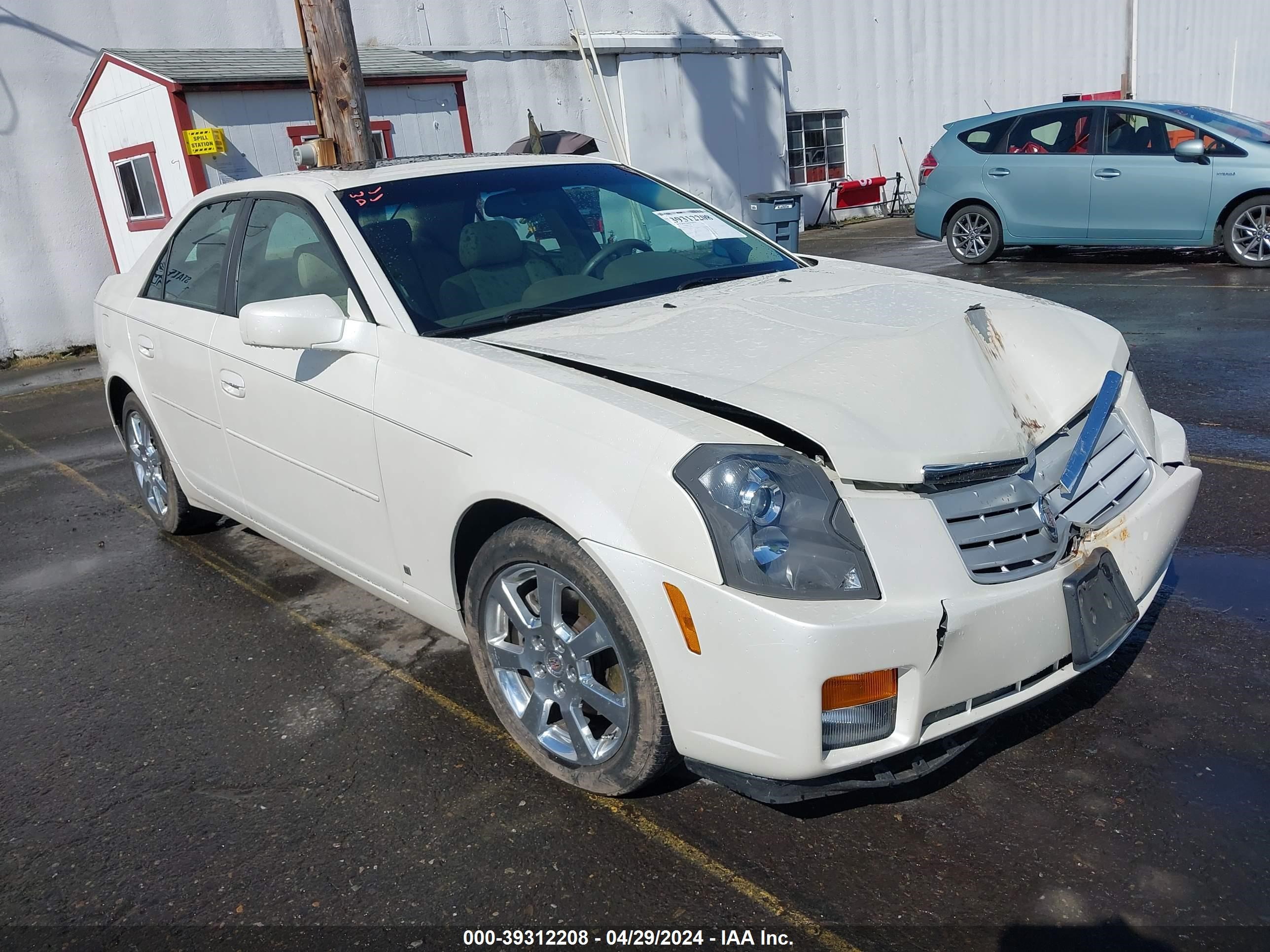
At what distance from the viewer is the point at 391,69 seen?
37.6 ft

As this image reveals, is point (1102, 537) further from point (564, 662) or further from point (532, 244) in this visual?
point (532, 244)

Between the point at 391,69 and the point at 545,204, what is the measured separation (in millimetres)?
8766

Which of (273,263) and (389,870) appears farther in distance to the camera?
(273,263)

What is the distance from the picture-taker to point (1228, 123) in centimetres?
989

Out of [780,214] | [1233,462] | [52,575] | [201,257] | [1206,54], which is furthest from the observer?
[1206,54]

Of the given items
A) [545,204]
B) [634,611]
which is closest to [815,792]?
[634,611]

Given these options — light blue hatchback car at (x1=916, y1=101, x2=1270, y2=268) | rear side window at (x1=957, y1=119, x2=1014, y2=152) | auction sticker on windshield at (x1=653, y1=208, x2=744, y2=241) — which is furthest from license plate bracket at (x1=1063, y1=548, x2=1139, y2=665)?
rear side window at (x1=957, y1=119, x2=1014, y2=152)

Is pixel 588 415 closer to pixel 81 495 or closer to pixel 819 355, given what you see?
pixel 819 355

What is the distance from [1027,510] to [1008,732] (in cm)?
76

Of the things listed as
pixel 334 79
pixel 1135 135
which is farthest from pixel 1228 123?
pixel 334 79

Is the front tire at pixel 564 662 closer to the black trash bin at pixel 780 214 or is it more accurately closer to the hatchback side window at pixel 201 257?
the hatchback side window at pixel 201 257

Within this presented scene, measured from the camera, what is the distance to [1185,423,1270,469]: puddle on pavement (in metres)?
4.82

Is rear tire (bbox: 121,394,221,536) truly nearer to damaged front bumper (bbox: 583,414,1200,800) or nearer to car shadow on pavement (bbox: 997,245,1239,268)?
damaged front bumper (bbox: 583,414,1200,800)

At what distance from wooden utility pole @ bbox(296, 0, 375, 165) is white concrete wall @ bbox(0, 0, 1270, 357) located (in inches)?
217
